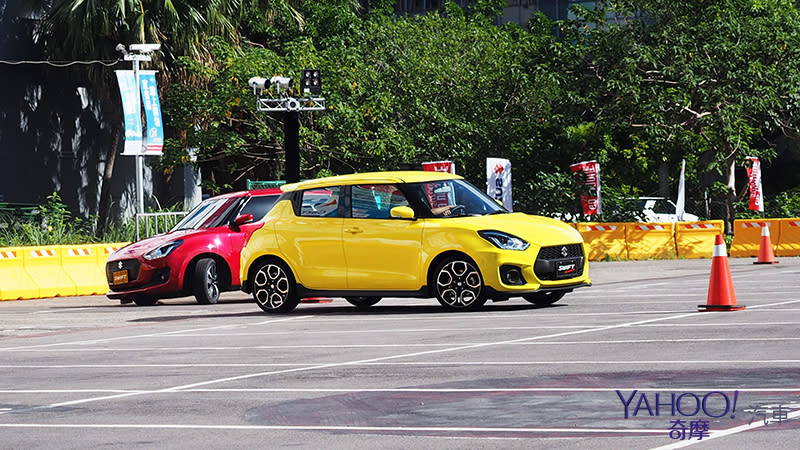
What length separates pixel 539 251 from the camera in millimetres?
15484

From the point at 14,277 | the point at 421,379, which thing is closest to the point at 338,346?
the point at 421,379

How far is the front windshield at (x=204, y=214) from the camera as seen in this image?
20953 mm

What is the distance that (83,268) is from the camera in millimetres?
25484

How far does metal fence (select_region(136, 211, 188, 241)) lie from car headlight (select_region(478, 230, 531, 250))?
1394 centimetres

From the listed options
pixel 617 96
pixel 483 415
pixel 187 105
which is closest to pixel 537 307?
pixel 483 415

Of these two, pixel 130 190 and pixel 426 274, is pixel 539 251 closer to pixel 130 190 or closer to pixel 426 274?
pixel 426 274

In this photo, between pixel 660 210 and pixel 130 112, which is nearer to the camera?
pixel 130 112

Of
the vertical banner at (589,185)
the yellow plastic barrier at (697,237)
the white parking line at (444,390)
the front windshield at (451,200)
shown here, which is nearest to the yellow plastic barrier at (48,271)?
the front windshield at (451,200)

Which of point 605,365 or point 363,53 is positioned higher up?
point 363,53

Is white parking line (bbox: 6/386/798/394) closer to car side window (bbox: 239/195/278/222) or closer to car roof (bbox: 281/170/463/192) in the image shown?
car roof (bbox: 281/170/463/192)

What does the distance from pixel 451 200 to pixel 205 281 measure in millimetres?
5634

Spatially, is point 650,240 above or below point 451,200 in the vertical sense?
below

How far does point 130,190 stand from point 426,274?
30.2 metres

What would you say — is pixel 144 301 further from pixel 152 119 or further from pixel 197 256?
pixel 152 119
